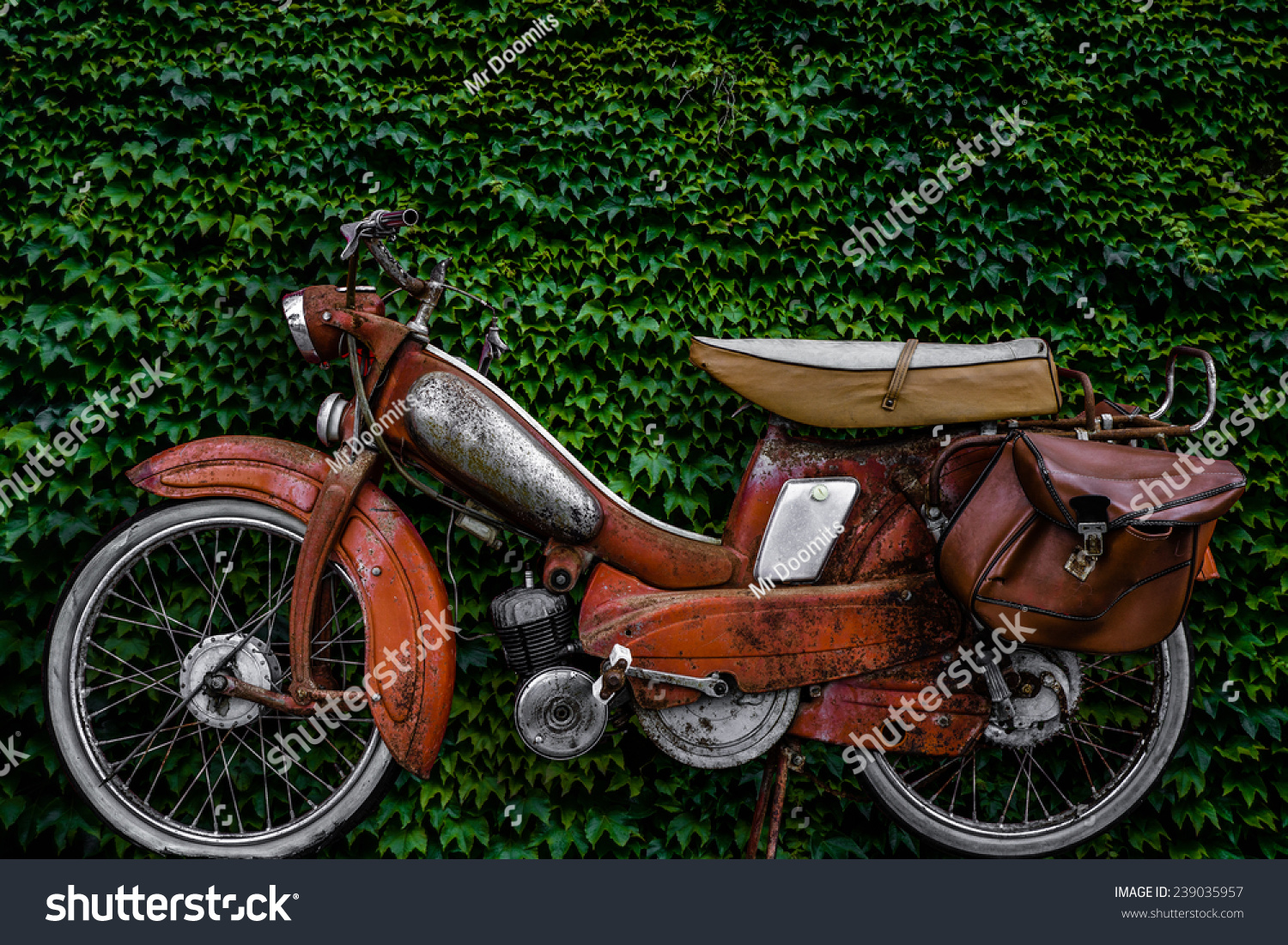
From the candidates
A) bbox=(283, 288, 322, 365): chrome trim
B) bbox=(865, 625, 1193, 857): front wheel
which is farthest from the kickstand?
bbox=(283, 288, 322, 365): chrome trim

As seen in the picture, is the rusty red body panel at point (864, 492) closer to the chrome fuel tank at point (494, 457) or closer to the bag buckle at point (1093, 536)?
the bag buckle at point (1093, 536)

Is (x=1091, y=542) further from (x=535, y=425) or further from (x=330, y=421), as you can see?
(x=330, y=421)

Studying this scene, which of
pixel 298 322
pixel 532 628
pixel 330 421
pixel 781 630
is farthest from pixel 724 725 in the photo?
pixel 298 322

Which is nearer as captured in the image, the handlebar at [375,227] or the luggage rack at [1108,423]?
the handlebar at [375,227]

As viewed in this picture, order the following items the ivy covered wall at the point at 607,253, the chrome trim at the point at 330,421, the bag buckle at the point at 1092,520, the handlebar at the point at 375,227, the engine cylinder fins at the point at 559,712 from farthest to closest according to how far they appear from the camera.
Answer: the ivy covered wall at the point at 607,253 → the chrome trim at the point at 330,421 → the engine cylinder fins at the point at 559,712 → the handlebar at the point at 375,227 → the bag buckle at the point at 1092,520

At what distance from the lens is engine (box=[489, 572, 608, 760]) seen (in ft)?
6.03

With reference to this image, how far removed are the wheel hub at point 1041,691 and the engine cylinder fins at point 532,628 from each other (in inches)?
46.0

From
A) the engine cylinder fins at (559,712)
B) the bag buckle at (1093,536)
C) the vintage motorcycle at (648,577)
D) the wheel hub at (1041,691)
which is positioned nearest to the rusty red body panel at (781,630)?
the vintage motorcycle at (648,577)

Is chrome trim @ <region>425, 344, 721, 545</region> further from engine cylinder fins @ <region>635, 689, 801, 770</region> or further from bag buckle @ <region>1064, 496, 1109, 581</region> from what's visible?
bag buckle @ <region>1064, 496, 1109, 581</region>

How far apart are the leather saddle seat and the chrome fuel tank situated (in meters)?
0.54

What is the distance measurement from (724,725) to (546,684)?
1.55 ft

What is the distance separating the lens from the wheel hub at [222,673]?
1.87m

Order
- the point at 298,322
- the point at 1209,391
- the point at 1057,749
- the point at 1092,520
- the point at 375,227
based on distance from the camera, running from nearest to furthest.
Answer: the point at 1092,520
the point at 375,227
the point at 298,322
the point at 1209,391
the point at 1057,749

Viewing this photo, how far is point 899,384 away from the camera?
5.99ft
